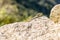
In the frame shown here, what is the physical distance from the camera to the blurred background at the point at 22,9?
47.1ft

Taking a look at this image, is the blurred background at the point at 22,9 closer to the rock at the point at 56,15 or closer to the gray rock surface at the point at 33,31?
the rock at the point at 56,15

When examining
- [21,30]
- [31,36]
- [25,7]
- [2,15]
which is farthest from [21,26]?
[25,7]

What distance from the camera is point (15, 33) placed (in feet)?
14.3

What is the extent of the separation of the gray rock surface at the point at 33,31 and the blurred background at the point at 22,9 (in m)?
8.54

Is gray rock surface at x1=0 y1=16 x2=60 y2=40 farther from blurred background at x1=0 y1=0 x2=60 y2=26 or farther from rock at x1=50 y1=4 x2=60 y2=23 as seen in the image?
blurred background at x1=0 y1=0 x2=60 y2=26

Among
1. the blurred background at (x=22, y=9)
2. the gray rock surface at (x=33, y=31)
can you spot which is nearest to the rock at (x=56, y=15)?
the gray rock surface at (x=33, y=31)

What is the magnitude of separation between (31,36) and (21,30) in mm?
323

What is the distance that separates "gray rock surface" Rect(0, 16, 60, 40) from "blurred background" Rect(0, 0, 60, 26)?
8545mm

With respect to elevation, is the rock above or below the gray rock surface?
above

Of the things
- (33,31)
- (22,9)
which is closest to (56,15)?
(33,31)

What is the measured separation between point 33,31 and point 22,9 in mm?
11930

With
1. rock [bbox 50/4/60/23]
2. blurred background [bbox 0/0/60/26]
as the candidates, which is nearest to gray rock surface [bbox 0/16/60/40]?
rock [bbox 50/4/60/23]

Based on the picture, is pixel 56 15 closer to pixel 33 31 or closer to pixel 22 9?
pixel 33 31

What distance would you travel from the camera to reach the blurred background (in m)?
14.4
